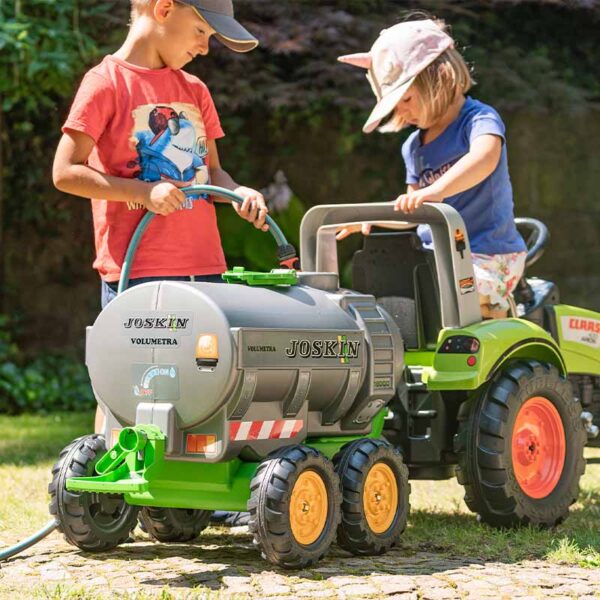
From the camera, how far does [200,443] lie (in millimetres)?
3311

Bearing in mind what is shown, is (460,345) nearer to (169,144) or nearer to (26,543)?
(169,144)

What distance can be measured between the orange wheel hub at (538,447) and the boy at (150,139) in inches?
42.1

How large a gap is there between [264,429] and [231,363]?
30cm

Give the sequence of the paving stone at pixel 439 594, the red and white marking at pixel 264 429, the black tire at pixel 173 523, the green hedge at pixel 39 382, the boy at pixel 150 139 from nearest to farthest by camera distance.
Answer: the paving stone at pixel 439 594, the red and white marking at pixel 264 429, the boy at pixel 150 139, the black tire at pixel 173 523, the green hedge at pixel 39 382

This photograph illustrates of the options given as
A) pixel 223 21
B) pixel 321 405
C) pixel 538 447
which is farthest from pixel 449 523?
pixel 223 21

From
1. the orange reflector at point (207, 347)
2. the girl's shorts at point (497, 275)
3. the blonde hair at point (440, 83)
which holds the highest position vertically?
the blonde hair at point (440, 83)

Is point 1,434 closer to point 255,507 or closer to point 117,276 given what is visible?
point 117,276

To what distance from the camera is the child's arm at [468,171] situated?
13.1ft

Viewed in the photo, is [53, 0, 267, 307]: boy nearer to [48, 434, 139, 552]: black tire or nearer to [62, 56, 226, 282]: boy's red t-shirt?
[62, 56, 226, 282]: boy's red t-shirt

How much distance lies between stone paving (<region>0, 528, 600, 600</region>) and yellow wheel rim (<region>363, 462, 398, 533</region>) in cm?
10

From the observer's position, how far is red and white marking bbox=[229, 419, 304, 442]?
3.31 m

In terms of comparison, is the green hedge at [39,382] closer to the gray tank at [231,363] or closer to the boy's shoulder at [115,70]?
the boy's shoulder at [115,70]

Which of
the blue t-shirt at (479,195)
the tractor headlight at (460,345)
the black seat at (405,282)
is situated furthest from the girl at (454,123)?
the tractor headlight at (460,345)

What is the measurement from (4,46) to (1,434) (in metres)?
2.56
